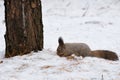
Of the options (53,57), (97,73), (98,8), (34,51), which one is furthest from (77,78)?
(98,8)

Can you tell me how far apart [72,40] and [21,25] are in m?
3.92

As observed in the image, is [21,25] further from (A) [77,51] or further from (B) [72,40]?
(B) [72,40]

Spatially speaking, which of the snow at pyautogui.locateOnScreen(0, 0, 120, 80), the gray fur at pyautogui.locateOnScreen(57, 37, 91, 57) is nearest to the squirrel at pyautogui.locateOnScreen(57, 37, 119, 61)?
the gray fur at pyautogui.locateOnScreen(57, 37, 91, 57)

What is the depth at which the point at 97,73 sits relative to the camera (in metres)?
4.84

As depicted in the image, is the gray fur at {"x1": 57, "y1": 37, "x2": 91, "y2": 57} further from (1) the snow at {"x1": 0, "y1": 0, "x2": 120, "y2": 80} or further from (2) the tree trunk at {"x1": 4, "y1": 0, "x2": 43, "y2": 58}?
(2) the tree trunk at {"x1": 4, "y1": 0, "x2": 43, "y2": 58}

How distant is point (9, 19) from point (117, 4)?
813cm

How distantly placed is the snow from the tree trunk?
0.19 metres

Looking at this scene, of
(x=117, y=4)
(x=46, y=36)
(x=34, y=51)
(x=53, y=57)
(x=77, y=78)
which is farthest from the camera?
(x=117, y=4)

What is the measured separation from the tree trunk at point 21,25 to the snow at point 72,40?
19 cm

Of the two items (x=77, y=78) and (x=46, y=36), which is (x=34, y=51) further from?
(x=46, y=36)

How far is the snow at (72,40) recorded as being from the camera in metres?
4.86

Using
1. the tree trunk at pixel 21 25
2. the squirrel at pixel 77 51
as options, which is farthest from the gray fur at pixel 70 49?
the tree trunk at pixel 21 25

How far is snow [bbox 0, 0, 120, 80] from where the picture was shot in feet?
15.9

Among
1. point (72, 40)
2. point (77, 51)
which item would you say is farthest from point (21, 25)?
point (72, 40)
